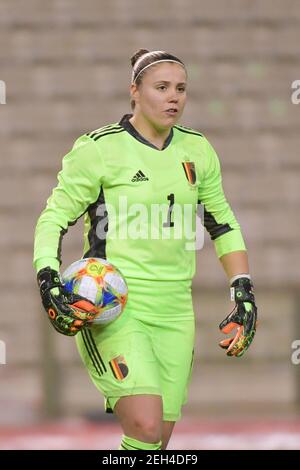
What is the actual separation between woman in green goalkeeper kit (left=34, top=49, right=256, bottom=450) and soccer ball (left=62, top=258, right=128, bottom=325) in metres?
0.08

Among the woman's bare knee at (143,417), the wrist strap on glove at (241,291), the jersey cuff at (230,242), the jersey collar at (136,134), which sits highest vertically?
the jersey collar at (136,134)

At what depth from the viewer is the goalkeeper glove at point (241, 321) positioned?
5023 millimetres

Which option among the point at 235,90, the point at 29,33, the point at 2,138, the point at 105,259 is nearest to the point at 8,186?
the point at 2,138

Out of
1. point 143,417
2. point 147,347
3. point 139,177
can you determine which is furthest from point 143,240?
point 143,417

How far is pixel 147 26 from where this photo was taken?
10352 millimetres

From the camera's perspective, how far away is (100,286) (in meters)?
4.84

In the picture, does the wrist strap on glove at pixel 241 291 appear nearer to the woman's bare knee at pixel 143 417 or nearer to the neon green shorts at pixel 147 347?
the neon green shorts at pixel 147 347

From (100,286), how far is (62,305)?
0.18 m

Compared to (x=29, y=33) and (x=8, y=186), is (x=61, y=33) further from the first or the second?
(x=8, y=186)

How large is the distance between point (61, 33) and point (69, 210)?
5496 millimetres

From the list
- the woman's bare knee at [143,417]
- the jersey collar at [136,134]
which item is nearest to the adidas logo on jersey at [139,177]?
the jersey collar at [136,134]

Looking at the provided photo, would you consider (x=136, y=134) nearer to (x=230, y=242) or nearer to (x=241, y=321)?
(x=230, y=242)

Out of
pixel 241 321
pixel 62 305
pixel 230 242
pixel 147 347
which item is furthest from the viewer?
pixel 230 242

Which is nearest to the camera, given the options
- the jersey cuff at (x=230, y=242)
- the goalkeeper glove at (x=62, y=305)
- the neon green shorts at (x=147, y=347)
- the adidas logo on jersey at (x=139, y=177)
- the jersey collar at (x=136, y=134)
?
the goalkeeper glove at (x=62, y=305)
